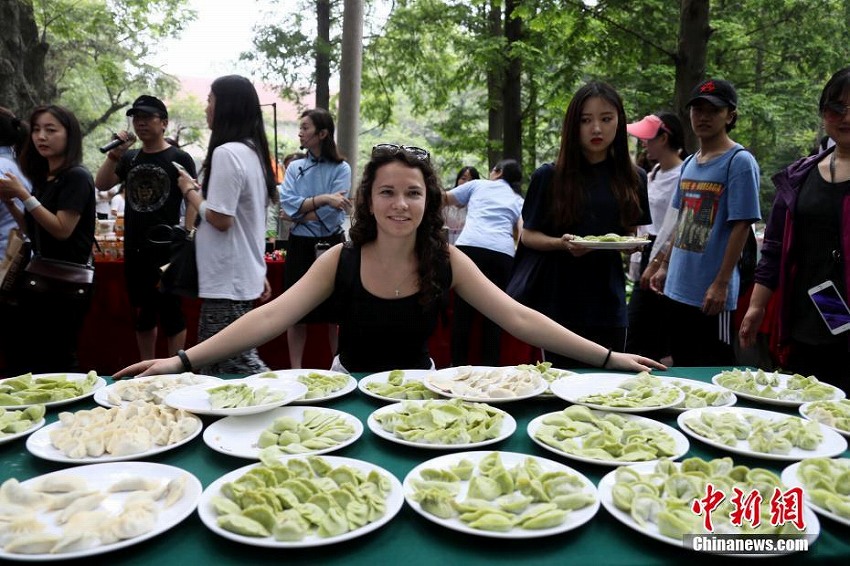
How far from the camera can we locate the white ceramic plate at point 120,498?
915 mm

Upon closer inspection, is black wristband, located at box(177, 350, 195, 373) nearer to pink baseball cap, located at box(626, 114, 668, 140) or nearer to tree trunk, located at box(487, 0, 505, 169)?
pink baseball cap, located at box(626, 114, 668, 140)

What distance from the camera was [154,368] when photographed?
1894 millimetres

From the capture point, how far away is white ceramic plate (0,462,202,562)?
0.92 metres

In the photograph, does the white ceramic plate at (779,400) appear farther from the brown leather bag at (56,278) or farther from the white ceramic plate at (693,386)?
the brown leather bag at (56,278)

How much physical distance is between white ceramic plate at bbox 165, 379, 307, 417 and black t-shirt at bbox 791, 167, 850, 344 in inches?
79.3

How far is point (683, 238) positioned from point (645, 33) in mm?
6652

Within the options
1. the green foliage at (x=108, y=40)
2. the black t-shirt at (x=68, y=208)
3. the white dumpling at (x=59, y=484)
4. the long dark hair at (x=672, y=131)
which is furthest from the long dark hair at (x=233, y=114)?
the green foliage at (x=108, y=40)

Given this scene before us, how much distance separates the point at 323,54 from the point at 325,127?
604 centimetres

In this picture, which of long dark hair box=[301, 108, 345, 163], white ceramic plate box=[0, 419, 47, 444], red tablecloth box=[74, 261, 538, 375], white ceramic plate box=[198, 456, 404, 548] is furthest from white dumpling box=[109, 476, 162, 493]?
long dark hair box=[301, 108, 345, 163]

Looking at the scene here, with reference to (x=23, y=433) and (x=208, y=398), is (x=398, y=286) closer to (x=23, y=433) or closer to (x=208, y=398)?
(x=208, y=398)

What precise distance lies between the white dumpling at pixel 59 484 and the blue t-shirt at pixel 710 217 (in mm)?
2689

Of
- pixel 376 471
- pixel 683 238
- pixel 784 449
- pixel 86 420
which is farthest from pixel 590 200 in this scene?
pixel 86 420

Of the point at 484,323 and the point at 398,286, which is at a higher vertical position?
the point at 398,286

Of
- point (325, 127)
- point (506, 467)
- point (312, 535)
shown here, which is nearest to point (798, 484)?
point (506, 467)
